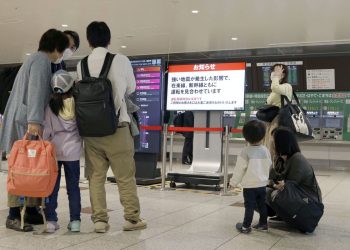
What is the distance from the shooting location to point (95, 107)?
8.94 ft

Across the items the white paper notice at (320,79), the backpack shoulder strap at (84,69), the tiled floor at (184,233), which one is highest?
the white paper notice at (320,79)

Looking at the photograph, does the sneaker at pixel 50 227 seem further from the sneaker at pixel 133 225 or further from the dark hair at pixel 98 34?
the dark hair at pixel 98 34

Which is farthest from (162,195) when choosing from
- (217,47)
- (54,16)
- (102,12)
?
(217,47)

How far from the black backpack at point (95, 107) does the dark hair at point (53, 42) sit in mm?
351

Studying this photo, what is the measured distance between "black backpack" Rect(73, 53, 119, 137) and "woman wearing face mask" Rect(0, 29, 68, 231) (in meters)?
0.23

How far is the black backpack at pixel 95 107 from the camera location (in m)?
2.72

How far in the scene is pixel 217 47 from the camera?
9531 mm

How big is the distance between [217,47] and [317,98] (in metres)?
2.55

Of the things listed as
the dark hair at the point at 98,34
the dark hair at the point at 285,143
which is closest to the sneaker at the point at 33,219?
the dark hair at the point at 98,34

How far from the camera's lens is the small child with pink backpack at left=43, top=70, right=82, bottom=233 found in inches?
111

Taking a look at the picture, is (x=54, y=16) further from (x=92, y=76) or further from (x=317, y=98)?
(x=317, y=98)

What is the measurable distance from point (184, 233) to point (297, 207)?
2.65 ft

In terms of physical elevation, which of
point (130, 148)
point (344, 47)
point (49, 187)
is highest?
point (344, 47)

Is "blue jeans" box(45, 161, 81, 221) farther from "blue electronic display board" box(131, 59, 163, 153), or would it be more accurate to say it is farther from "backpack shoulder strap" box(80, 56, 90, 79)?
"blue electronic display board" box(131, 59, 163, 153)
